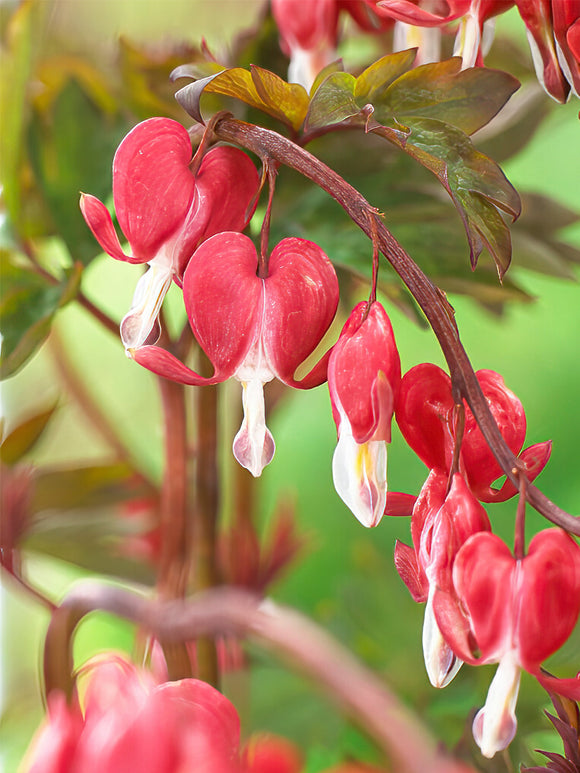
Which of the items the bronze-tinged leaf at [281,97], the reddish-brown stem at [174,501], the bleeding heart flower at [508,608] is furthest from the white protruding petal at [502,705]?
the bronze-tinged leaf at [281,97]

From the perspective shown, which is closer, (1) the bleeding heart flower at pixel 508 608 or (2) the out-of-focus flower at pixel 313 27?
(1) the bleeding heart flower at pixel 508 608

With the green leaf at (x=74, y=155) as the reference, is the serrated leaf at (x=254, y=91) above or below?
above

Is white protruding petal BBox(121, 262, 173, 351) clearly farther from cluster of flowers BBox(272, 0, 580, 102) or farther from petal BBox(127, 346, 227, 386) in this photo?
cluster of flowers BBox(272, 0, 580, 102)

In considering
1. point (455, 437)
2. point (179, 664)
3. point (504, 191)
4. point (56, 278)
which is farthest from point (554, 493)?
point (56, 278)

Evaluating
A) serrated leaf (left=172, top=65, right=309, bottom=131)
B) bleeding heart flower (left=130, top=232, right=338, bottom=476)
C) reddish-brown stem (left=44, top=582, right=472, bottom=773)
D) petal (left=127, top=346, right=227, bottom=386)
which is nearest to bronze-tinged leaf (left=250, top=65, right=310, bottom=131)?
Answer: serrated leaf (left=172, top=65, right=309, bottom=131)

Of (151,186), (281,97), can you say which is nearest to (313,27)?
(281,97)

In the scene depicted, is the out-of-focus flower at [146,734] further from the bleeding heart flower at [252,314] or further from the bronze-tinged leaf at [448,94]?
the bronze-tinged leaf at [448,94]
